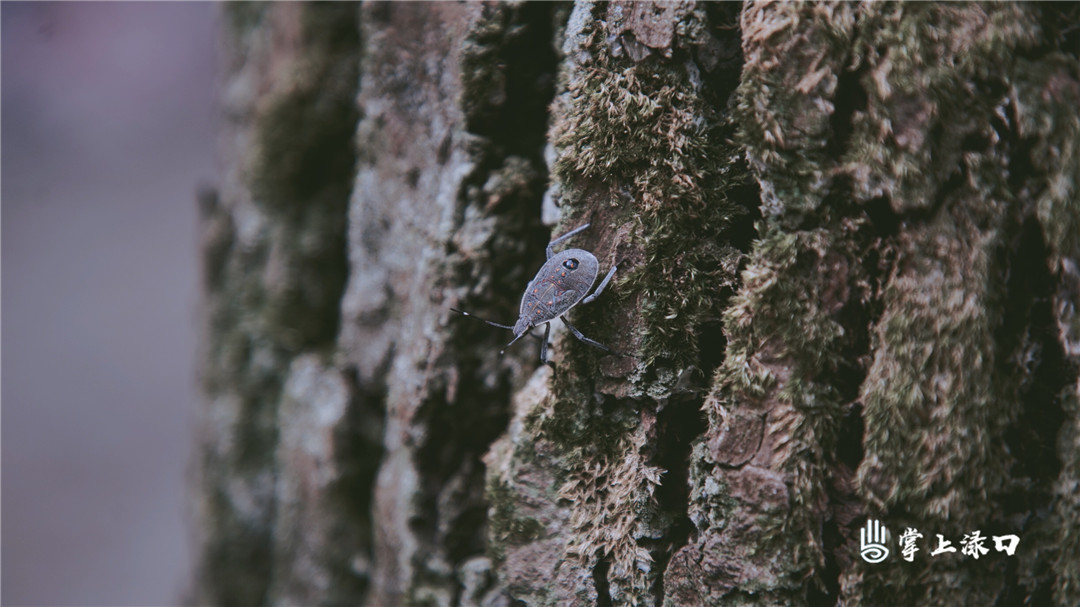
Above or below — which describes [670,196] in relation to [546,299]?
above

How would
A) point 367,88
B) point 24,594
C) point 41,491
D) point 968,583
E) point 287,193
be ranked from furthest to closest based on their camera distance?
point 41,491 → point 24,594 → point 287,193 → point 367,88 → point 968,583

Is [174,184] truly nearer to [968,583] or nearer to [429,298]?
[429,298]

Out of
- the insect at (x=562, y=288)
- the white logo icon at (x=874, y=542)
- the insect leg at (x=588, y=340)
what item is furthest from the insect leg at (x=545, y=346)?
the white logo icon at (x=874, y=542)

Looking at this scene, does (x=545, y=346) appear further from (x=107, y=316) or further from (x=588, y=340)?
(x=107, y=316)

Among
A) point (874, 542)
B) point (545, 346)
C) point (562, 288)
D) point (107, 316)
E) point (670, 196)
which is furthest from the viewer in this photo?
point (107, 316)

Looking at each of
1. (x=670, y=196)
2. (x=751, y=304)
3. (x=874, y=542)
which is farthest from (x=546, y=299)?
(x=874, y=542)

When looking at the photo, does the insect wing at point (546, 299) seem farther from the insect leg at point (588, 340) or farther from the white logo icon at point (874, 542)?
the white logo icon at point (874, 542)

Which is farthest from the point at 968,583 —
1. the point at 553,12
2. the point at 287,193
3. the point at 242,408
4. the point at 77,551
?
the point at 77,551
